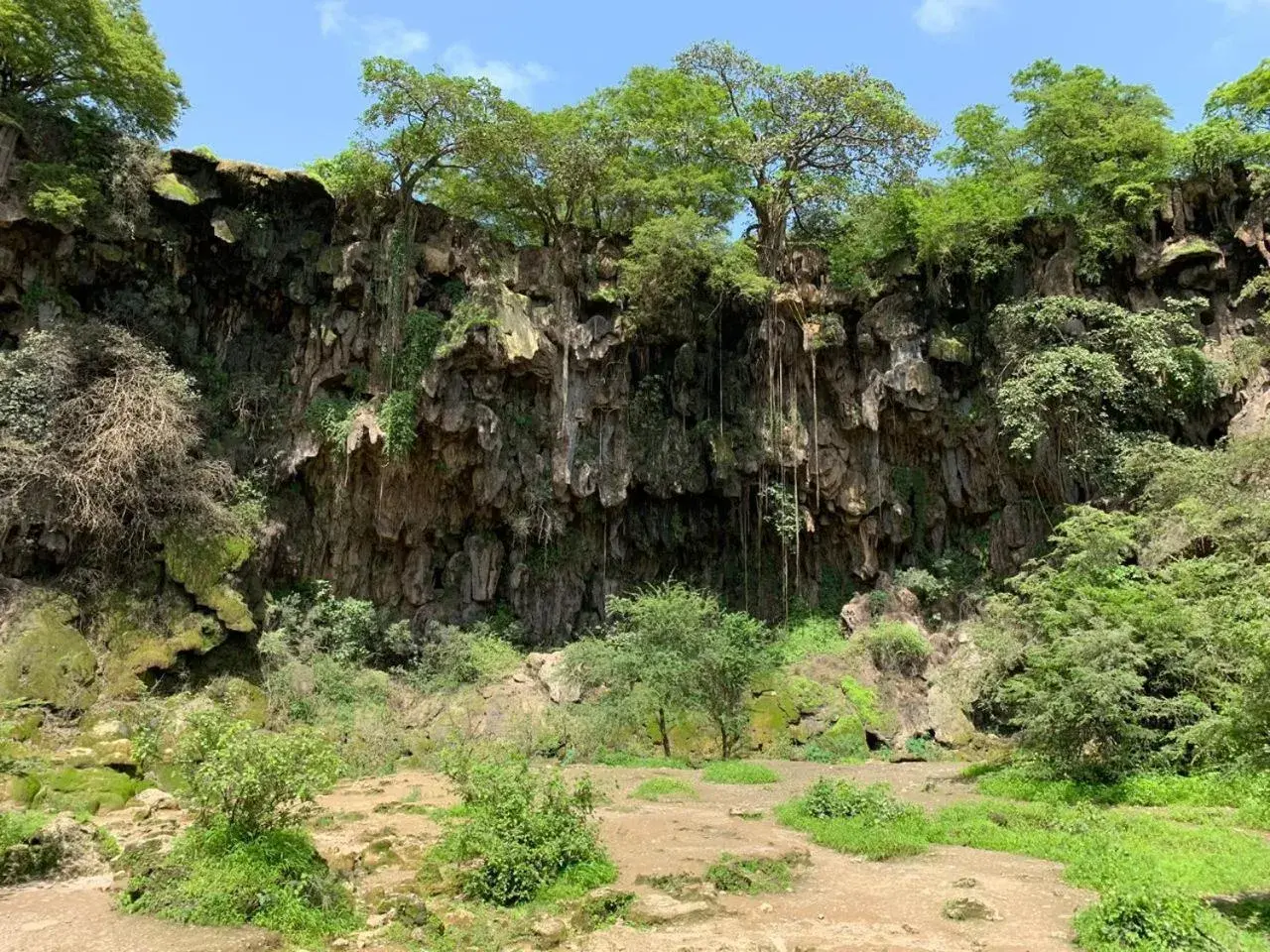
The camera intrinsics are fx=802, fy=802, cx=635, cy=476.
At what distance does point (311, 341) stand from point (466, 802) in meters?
18.5

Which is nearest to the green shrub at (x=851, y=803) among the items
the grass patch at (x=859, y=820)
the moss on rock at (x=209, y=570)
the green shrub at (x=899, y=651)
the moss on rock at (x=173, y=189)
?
the grass patch at (x=859, y=820)

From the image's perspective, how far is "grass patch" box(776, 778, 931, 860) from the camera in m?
10.0

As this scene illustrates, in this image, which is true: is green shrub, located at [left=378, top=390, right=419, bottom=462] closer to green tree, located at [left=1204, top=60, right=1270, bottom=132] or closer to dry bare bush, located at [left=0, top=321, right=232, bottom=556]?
dry bare bush, located at [left=0, top=321, right=232, bottom=556]

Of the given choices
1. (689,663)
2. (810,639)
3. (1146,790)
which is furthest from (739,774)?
(810,639)

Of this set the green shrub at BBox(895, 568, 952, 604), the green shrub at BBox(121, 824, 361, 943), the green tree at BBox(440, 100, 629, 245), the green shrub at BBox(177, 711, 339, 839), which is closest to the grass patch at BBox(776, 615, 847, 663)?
the green shrub at BBox(895, 568, 952, 604)

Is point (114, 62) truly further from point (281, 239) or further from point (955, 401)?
point (955, 401)

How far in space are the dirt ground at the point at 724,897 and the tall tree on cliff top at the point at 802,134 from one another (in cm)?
1914

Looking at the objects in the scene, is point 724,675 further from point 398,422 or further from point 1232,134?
point 1232,134

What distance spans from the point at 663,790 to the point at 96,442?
617 inches

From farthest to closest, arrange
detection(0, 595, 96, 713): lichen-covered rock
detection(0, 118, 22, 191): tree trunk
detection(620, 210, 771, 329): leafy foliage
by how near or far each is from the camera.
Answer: detection(620, 210, 771, 329): leafy foliage, detection(0, 118, 22, 191): tree trunk, detection(0, 595, 96, 713): lichen-covered rock

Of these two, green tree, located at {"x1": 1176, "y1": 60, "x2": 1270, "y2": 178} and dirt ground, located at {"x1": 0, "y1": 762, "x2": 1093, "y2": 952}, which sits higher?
green tree, located at {"x1": 1176, "y1": 60, "x2": 1270, "y2": 178}

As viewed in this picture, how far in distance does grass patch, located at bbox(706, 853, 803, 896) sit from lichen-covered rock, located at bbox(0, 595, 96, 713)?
15.0 meters

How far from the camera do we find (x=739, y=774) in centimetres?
1603

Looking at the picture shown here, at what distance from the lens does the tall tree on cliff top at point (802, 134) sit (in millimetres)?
24562
